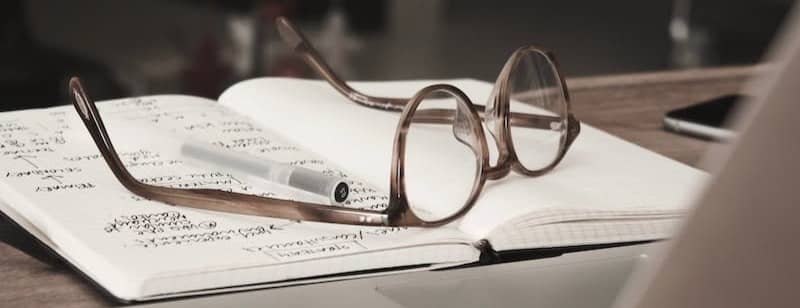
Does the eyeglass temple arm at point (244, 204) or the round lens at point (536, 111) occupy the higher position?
the round lens at point (536, 111)

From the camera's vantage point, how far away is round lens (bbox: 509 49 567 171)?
0.69 metres

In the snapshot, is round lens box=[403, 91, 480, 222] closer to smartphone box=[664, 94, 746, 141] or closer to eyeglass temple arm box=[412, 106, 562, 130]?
eyeglass temple arm box=[412, 106, 562, 130]

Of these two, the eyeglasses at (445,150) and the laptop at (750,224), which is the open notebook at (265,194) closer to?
the eyeglasses at (445,150)

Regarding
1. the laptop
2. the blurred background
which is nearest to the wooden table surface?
the laptop

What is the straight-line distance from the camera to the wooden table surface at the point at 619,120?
521 millimetres

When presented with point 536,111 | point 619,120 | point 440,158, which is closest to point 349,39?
point 619,120

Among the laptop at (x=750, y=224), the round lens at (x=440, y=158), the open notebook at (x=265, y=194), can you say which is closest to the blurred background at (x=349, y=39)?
the open notebook at (x=265, y=194)

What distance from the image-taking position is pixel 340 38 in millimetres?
2475

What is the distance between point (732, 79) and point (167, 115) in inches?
19.5

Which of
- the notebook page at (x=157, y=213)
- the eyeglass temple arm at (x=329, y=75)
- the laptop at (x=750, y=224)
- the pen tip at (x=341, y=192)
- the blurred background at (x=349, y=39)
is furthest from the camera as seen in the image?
the blurred background at (x=349, y=39)

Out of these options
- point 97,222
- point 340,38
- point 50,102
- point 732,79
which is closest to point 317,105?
point 97,222

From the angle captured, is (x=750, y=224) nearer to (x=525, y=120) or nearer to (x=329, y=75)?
(x=525, y=120)

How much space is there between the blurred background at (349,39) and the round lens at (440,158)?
1527mm

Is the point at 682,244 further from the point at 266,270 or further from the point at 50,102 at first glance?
the point at 50,102
